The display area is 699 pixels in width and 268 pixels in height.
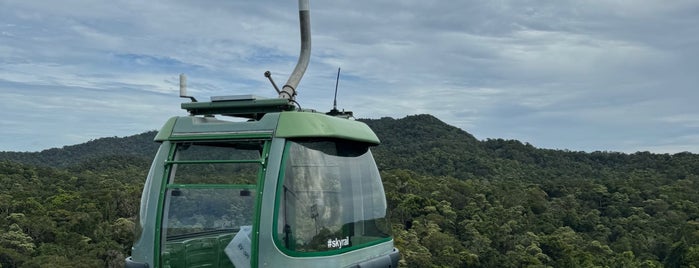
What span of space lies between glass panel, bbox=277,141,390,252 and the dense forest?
2097cm

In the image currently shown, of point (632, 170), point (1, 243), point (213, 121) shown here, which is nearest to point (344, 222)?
point (213, 121)

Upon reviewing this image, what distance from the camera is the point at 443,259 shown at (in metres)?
49.0

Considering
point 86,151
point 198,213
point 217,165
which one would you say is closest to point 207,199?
point 198,213

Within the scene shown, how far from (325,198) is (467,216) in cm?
6131

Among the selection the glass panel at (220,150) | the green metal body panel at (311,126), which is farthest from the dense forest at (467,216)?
the green metal body panel at (311,126)

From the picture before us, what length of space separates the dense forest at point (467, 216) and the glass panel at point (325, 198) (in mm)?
20967

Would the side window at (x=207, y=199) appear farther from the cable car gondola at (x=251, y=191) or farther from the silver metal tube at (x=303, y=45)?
the silver metal tube at (x=303, y=45)

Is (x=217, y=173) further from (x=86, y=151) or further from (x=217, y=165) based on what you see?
(x=86, y=151)

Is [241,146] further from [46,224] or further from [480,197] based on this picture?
[480,197]

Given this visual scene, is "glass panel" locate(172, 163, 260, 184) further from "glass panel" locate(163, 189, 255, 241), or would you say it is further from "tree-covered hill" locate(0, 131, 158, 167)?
"tree-covered hill" locate(0, 131, 158, 167)

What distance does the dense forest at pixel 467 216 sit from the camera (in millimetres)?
45219

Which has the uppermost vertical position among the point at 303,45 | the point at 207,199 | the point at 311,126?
the point at 303,45

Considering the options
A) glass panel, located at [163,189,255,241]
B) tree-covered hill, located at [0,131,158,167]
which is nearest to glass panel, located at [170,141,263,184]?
glass panel, located at [163,189,255,241]

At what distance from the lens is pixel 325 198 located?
565 cm
